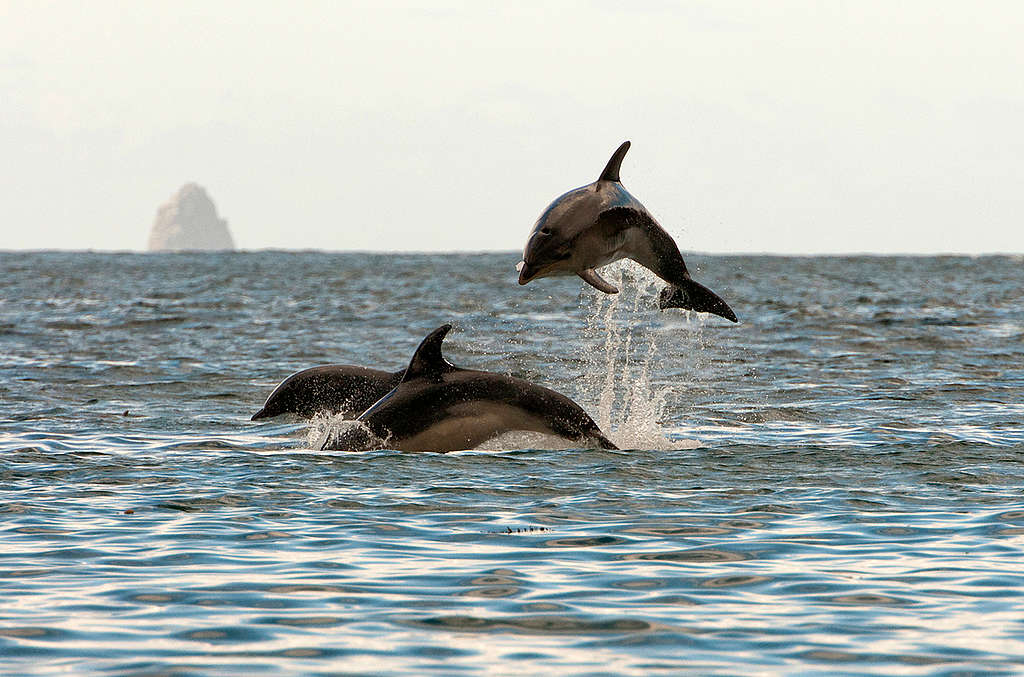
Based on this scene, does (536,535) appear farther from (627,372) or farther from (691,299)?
(627,372)

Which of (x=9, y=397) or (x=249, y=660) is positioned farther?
(x=9, y=397)

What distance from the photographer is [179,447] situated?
1658 centimetres

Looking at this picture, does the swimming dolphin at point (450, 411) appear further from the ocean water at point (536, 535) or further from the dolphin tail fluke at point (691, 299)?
the dolphin tail fluke at point (691, 299)

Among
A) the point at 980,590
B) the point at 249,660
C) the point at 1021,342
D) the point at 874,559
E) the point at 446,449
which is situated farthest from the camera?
the point at 1021,342

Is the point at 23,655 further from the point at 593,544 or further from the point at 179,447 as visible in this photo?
the point at 179,447

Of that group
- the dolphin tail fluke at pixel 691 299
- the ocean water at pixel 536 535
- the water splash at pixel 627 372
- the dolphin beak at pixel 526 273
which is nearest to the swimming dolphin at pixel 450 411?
the ocean water at pixel 536 535

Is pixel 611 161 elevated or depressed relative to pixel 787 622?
elevated

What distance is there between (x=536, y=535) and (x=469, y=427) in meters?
3.51

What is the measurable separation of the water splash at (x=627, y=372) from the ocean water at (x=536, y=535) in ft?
0.51

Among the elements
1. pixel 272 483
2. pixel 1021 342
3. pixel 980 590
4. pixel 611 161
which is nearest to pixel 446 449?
pixel 272 483

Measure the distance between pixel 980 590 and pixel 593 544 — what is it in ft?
9.12

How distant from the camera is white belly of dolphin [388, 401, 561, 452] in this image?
14547 mm

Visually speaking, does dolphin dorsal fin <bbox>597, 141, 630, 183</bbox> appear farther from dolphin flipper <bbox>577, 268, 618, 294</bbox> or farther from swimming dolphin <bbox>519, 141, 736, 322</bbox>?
dolphin flipper <bbox>577, 268, 618, 294</bbox>

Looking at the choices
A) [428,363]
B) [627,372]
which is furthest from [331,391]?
[627,372]
